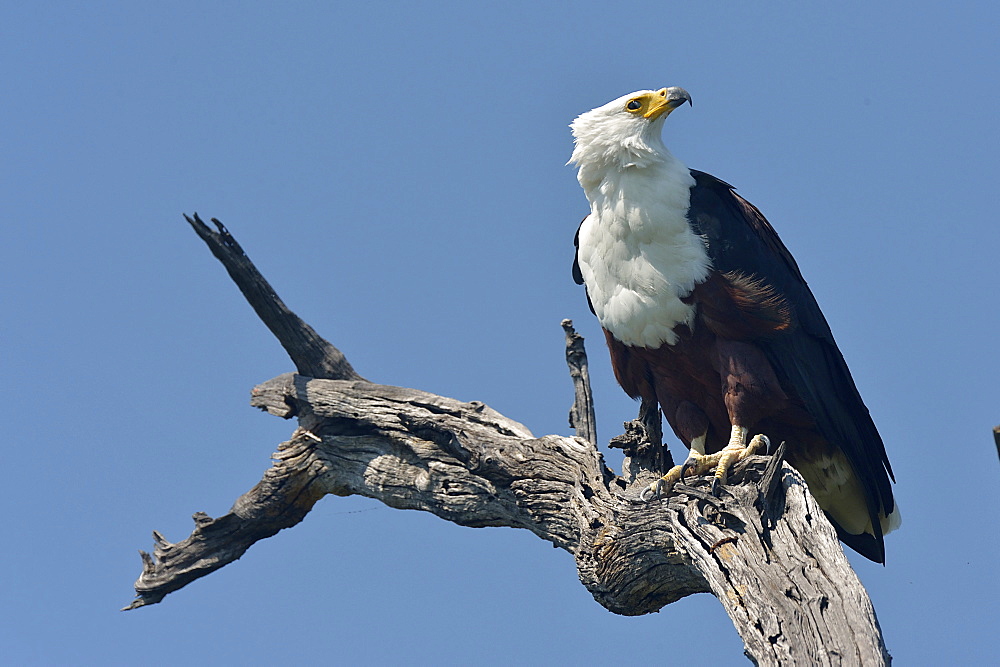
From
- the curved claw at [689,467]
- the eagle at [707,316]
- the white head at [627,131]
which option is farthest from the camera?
the white head at [627,131]

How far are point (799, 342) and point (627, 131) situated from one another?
135 centimetres

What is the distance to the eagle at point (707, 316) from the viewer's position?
5.05 meters

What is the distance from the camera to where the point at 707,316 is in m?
5.06

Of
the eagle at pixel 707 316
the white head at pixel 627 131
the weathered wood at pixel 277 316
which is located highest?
the white head at pixel 627 131

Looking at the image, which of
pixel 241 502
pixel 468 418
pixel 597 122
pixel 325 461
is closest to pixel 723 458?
pixel 468 418

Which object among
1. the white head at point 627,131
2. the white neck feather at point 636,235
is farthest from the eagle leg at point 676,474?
the white head at point 627,131

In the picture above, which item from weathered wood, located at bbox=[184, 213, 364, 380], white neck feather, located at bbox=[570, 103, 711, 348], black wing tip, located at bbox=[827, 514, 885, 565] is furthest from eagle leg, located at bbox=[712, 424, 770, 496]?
weathered wood, located at bbox=[184, 213, 364, 380]

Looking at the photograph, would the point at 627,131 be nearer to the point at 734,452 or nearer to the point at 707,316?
the point at 707,316

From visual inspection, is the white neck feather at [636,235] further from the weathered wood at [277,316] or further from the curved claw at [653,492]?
the weathered wood at [277,316]

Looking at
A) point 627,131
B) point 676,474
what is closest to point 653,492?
point 676,474

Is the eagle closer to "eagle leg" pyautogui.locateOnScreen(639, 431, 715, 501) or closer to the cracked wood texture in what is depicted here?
"eagle leg" pyautogui.locateOnScreen(639, 431, 715, 501)

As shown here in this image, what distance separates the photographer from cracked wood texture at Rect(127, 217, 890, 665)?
3479 millimetres

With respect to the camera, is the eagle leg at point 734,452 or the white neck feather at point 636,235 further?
the white neck feather at point 636,235

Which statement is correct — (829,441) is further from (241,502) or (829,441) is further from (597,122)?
(241,502)
